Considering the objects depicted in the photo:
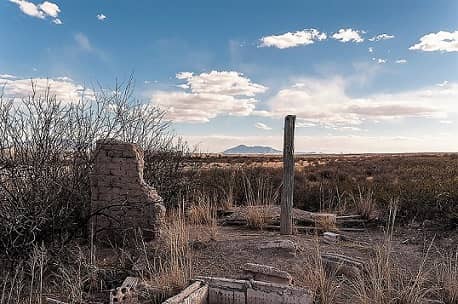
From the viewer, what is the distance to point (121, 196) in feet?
25.2

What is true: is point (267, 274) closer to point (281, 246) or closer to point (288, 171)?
point (281, 246)

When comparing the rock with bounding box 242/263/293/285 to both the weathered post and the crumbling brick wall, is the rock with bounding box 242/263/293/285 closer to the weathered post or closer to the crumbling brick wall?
the crumbling brick wall

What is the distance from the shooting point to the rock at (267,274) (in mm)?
5031

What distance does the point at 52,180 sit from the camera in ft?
25.3

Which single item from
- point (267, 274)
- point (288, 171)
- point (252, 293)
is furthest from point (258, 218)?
point (252, 293)

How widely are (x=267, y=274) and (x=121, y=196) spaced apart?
3621 mm

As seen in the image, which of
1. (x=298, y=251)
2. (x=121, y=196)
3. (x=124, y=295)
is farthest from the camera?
(x=121, y=196)

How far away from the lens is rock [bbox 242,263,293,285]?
5.03 metres

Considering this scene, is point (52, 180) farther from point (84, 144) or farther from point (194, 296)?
point (194, 296)

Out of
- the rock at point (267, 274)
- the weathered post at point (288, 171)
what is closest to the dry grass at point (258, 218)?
the weathered post at point (288, 171)

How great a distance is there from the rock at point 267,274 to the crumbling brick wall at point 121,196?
2.73m

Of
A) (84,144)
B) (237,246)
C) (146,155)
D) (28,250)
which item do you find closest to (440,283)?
(237,246)

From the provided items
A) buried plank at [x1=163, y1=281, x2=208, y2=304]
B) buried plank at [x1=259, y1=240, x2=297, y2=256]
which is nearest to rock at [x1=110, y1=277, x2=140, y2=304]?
buried plank at [x1=163, y1=281, x2=208, y2=304]

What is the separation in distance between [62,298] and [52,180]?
3.01m
